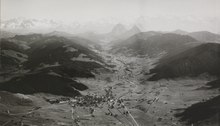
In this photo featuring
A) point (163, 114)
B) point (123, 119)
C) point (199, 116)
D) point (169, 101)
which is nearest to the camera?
point (199, 116)

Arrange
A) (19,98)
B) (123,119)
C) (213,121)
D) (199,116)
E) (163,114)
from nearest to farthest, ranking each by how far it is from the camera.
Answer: (213,121) → (199,116) → (123,119) → (163,114) → (19,98)

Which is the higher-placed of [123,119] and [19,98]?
[19,98]

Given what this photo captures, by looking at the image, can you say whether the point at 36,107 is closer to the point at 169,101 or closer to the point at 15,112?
the point at 15,112

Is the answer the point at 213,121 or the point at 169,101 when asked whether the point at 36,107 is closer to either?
the point at 169,101

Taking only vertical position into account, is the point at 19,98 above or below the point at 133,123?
above

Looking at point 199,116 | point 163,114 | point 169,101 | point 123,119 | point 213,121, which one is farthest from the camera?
point 169,101

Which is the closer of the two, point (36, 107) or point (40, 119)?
point (40, 119)

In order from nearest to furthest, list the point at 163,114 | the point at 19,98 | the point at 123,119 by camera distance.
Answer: the point at 123,119, the point at 163,114, the point at 19,98

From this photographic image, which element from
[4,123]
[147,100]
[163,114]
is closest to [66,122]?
[4,123]

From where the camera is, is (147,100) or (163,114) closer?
(163,114)

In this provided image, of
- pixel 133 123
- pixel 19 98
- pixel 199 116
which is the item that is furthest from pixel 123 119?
pixel 19 98
